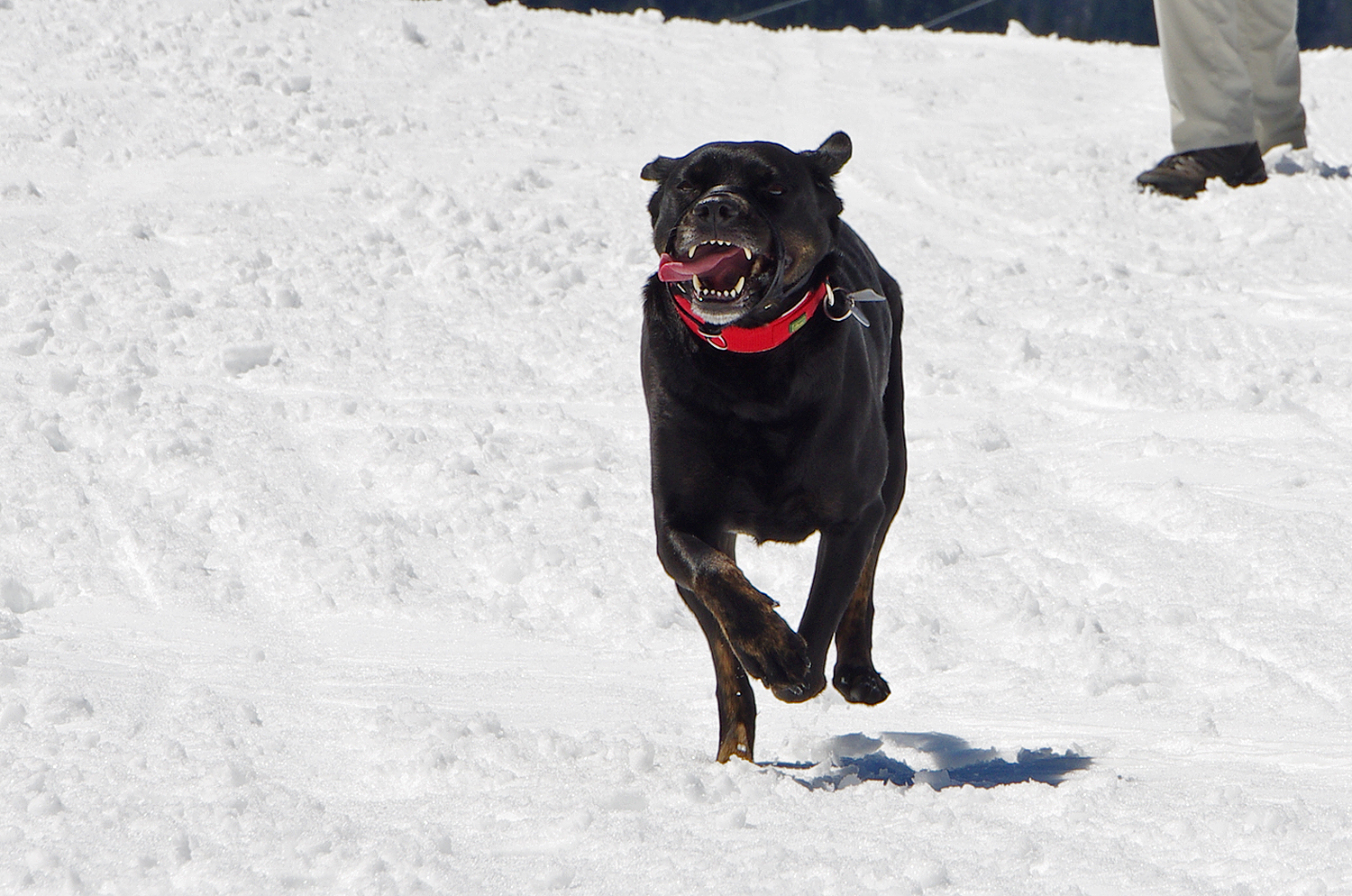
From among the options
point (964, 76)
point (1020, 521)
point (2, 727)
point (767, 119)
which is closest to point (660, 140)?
point (767, 119)

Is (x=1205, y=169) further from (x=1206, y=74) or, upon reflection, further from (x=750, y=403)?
(x=750, y=403)

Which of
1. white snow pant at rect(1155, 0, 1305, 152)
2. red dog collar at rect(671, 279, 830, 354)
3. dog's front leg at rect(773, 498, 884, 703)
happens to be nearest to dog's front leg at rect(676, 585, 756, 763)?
dog's front leg at rect(773, 498, 884, 703)

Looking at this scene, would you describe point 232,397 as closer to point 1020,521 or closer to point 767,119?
point 1020,521

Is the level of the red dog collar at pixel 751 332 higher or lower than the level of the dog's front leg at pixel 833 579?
higher

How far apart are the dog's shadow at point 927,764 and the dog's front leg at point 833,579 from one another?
0.72 ft

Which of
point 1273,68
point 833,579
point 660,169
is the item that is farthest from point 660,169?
point 1273,68

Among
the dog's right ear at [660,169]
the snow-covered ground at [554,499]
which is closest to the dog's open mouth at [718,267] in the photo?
the dog's right ear at [660,169]

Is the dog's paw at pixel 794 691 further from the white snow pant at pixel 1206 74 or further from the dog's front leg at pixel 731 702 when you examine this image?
the white snow pant at pixel 1206 74

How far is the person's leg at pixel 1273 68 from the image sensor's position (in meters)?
9.57

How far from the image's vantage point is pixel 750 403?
3.18 meters

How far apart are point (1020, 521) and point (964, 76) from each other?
24.2 ft

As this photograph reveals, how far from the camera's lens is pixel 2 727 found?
3088 millimetres

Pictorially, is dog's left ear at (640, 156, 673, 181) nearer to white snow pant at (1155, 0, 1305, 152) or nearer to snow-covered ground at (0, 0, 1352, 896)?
snow-covered ground at (0, 0, 1352, 896)

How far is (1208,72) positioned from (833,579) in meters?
6.72
